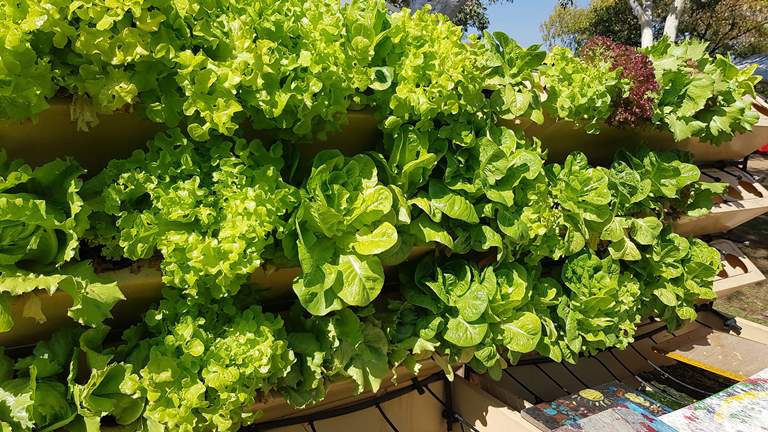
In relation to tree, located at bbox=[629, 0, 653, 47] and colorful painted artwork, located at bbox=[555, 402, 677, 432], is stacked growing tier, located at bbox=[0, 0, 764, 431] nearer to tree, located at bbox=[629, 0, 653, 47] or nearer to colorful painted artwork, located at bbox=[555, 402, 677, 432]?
colorful painted artwork, located at bbox=[555, 402, 677, 432]

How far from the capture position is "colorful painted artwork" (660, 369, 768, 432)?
57.3 inches

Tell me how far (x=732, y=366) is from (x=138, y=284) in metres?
2.36

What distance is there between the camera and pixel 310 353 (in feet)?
3.97

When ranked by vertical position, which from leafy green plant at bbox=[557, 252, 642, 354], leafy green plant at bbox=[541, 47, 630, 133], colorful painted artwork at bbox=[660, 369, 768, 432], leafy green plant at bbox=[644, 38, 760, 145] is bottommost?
colorful painted artwork at bbox=[660, 369, 768, 432]

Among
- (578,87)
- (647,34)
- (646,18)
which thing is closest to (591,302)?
(578,87)

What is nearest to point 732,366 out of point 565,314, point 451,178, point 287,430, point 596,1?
point 565,314

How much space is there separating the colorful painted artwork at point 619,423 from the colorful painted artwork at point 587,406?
0.03 m

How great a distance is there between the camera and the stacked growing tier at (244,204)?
0.94m

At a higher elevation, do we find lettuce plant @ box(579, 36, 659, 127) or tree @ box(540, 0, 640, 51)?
tree @ box(540, 0, 640, 51)

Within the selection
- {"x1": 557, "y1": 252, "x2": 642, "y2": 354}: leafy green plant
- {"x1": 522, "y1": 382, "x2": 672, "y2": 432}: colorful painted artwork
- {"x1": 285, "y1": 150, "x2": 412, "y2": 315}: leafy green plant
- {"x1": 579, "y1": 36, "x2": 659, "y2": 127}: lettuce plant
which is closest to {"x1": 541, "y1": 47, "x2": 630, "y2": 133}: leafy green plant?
{"x1": 579, "y1": 36, "x2": 659, "y2": 127}: lettuce plant

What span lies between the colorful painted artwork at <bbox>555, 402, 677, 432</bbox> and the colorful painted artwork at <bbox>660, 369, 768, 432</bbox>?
1.5 inches

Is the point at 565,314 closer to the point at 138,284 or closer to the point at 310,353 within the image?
the point at 310,353

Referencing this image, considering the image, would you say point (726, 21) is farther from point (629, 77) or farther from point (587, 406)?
point (587, 406)

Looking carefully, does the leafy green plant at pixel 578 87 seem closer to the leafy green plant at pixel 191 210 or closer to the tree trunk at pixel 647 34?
the leafy green plant at pixel 191 210
